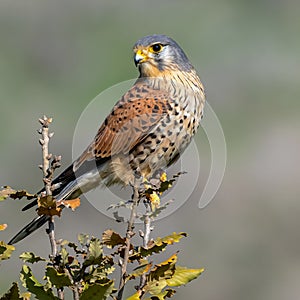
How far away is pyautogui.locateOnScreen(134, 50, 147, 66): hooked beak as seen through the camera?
19.7 ft

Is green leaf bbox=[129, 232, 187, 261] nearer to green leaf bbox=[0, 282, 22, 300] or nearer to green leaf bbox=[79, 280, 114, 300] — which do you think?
green leaf bbox=[79, 280, 114, 300]

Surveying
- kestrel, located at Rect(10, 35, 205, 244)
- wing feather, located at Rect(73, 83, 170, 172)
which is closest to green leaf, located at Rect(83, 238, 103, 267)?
kestrel, located at Rect(10, 35, 205, 244)

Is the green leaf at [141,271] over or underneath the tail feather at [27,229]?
underneath

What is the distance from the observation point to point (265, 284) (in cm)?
1188

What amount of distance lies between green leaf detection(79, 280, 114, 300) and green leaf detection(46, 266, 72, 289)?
6 centimetres

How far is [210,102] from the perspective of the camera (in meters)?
18.3

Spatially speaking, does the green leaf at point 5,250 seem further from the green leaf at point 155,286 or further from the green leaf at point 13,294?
the green leaf at point 155,286

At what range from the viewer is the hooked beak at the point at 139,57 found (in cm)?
601

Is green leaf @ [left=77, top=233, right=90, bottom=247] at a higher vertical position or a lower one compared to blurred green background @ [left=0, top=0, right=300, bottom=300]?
lower

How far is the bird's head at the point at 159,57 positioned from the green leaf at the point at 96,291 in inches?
111

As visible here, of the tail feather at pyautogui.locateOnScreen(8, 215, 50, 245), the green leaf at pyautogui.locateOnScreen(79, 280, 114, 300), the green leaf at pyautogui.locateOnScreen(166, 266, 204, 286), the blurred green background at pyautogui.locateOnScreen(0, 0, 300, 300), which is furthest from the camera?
the blurred green background at pyautogui.locateOnScreen(0, 0, 300, 300)

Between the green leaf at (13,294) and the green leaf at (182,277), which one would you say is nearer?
the green leaf at (13,294)

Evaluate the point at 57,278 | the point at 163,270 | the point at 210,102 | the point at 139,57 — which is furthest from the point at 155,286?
the point at 210,102

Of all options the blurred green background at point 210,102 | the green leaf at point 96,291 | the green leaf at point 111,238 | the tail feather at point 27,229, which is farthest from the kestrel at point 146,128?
the blurred green background at point 210,102
